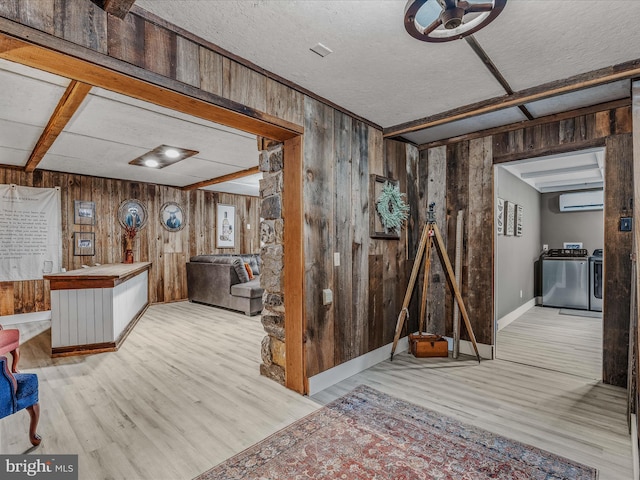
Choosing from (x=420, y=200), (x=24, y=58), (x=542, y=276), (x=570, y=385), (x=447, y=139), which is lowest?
(x=570, y=385)

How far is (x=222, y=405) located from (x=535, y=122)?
3.76m

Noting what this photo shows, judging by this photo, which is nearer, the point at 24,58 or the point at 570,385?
the point at 24,58

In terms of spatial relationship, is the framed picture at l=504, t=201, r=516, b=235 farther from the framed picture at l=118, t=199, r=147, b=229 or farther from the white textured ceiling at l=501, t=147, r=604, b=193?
the framed picture at l=118, t=199, r=147, b=229

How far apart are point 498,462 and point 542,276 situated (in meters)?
5.64

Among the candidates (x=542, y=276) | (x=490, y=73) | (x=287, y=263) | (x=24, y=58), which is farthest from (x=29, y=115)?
(x=542, y=276)

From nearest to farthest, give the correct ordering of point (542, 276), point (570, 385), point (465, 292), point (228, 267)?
point (570, 385), point (465, 292), point (228, 267), point (542, 276)

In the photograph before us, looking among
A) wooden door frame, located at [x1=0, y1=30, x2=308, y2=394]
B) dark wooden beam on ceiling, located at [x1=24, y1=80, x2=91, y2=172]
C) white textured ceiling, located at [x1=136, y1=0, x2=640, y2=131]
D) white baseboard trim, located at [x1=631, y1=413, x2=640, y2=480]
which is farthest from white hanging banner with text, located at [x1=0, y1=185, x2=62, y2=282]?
white baseboard trim, located at [x1=631, y1=413, x2=640, y2=480]

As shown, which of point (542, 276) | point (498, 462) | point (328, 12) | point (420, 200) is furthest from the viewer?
point (542, 276)

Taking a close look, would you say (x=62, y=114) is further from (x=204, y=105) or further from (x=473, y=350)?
Result: (x=473, y=350)

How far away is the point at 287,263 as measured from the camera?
2.72 metres

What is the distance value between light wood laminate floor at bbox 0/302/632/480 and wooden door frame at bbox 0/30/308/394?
2.00ft

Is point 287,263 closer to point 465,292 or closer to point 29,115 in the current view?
point 465,292

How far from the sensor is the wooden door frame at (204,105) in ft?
4.69

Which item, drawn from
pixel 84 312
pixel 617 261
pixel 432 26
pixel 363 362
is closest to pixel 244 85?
pixel 432 26
